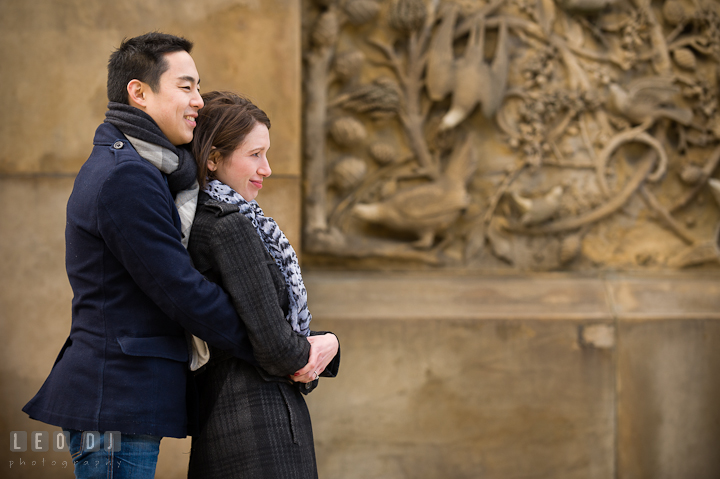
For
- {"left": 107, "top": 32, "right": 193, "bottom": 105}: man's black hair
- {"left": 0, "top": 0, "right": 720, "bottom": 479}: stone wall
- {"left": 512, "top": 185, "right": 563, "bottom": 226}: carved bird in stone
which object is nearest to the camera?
{"left": 107, "top": 32, "right": 193, "bottom": 105}: man's black hair

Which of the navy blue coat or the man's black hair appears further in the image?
the man's black hair

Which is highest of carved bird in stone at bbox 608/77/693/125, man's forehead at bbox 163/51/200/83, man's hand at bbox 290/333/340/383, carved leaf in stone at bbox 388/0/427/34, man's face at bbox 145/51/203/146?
carved leaf in stone at bbox 388/0/427/34

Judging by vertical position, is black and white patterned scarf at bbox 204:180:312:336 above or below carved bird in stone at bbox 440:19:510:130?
below

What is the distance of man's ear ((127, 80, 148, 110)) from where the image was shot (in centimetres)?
128

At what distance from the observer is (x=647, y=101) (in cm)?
285

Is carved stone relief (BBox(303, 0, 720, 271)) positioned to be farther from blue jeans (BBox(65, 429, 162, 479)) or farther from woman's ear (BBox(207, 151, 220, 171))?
blue jeans (BBox(65, 429, 162, 479))

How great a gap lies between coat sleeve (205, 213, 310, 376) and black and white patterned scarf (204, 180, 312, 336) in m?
0.05

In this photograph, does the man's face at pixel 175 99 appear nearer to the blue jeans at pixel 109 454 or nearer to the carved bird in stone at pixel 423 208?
the blue jeans at pixel 109 454

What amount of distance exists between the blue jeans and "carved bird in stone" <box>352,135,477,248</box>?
169cm

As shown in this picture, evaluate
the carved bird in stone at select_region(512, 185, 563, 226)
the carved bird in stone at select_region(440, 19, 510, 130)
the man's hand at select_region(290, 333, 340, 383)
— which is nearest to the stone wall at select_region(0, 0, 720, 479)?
the carved bird in stone at select_region(512, 185, 563, 226)

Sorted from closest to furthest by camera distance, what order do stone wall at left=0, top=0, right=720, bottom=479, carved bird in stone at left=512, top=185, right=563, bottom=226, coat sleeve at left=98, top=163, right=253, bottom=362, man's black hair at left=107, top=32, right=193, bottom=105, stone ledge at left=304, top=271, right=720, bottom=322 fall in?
coat sleeve at left=98, top=163, right=253, bottom=362 → man's black hair at left=107, top=32, right=193, bottom=105 → stone wall at left=0, top=0, right=720, bottom=479 → stone ledge at left=304, top=271, right=720, bottom=322 → carved bird in stone at left=512, top=185, right=563, bottom=226

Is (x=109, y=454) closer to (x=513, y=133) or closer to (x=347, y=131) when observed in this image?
(x=347, y=131)

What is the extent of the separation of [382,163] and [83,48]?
140 cm

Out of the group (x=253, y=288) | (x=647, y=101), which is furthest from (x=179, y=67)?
(x=647, y=101)
